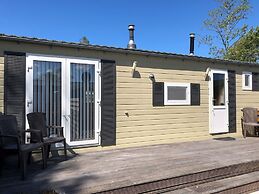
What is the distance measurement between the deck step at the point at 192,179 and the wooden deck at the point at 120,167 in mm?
58

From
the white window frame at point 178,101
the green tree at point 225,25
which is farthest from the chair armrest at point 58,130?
the green tree at point 225,25

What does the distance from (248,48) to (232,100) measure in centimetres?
1184

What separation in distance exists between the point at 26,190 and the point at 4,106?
2030mm

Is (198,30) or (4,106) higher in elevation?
(198,30)

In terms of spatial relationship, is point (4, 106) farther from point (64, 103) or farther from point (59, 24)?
point (59, 24)

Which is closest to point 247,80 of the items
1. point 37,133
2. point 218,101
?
point 218,101

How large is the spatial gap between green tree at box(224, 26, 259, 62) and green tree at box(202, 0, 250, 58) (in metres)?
1.17

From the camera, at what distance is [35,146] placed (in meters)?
3.76

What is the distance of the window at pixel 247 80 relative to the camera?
7837mm

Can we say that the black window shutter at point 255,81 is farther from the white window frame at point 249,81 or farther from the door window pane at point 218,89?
the door window pane at point 218,89

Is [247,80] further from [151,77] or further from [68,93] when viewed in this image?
[68,93]

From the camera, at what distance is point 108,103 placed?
559cm

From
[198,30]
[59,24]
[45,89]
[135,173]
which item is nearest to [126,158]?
[135,173]

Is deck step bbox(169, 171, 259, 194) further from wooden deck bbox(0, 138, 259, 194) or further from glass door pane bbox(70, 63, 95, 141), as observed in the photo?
glass door pane bbox(70, 63, 95, 141)
